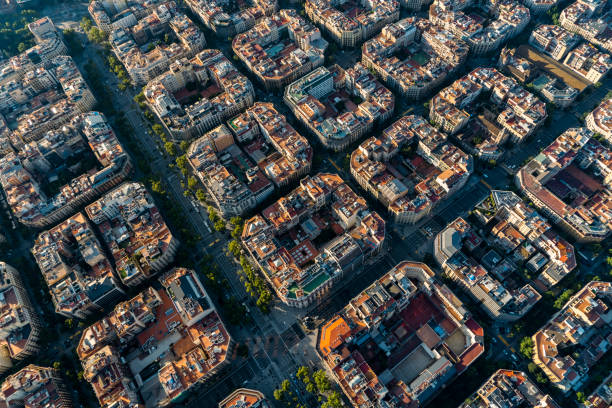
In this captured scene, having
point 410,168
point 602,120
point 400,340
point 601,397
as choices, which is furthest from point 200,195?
point 602,120

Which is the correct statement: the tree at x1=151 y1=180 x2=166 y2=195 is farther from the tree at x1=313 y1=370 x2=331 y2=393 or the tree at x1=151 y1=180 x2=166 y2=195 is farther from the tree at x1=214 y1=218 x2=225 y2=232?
the tree at x1=313 y1=370 x2=331 y2=393

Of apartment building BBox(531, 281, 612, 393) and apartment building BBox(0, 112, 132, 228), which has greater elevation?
apartment building BBox(0, 112, 132, 228)

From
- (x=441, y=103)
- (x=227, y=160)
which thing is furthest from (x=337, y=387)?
(x=441, y=103)

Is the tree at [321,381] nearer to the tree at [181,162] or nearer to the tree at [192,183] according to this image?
the tree at [192,183]

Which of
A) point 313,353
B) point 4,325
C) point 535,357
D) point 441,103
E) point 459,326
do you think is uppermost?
point 4,325

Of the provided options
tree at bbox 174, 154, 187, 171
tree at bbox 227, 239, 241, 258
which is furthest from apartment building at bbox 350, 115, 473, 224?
tree at bbox 174, 154, 187, 171

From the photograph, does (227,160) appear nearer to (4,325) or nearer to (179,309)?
(179,309)

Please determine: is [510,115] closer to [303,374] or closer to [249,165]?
[249,165]
